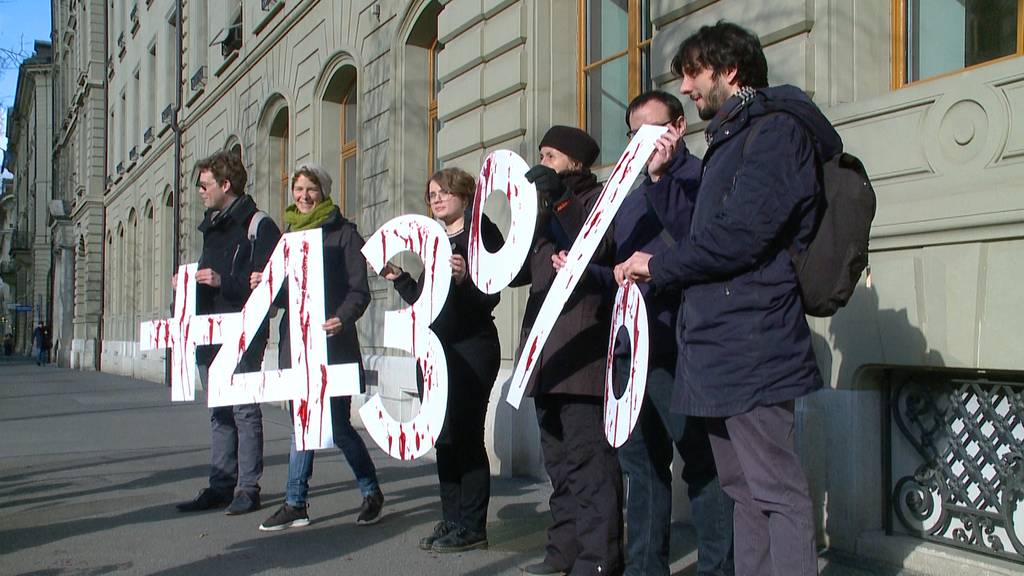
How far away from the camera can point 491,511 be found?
5543mm

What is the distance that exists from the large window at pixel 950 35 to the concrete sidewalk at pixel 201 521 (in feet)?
7.55

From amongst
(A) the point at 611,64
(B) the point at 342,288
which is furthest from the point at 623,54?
(B) the point at 342,288

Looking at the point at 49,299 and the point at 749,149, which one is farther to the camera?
the point at 49,299

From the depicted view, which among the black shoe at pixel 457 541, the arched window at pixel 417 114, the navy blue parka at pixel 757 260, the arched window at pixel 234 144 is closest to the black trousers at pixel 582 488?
the black shoe at pixel 457 541

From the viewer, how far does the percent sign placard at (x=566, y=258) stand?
3.34m

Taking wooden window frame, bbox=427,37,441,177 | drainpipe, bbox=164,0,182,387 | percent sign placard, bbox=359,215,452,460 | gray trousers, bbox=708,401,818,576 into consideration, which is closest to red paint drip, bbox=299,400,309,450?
percent sign placard, bbox=359,215,452,460

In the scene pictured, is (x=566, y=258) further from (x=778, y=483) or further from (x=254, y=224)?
(x=254, y=224)

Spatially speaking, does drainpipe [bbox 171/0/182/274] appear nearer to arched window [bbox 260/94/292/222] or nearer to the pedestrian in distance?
arched window [bbox 260/94/292/222]

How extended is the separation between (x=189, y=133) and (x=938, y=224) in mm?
17637

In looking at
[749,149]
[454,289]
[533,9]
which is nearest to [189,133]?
[533,9]

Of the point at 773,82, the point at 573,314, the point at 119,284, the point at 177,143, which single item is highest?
the point at 177,143

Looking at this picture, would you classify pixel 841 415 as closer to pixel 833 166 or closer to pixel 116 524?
pixel 833 166

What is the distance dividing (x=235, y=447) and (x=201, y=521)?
1.50ft

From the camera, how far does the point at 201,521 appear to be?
17.2ft
